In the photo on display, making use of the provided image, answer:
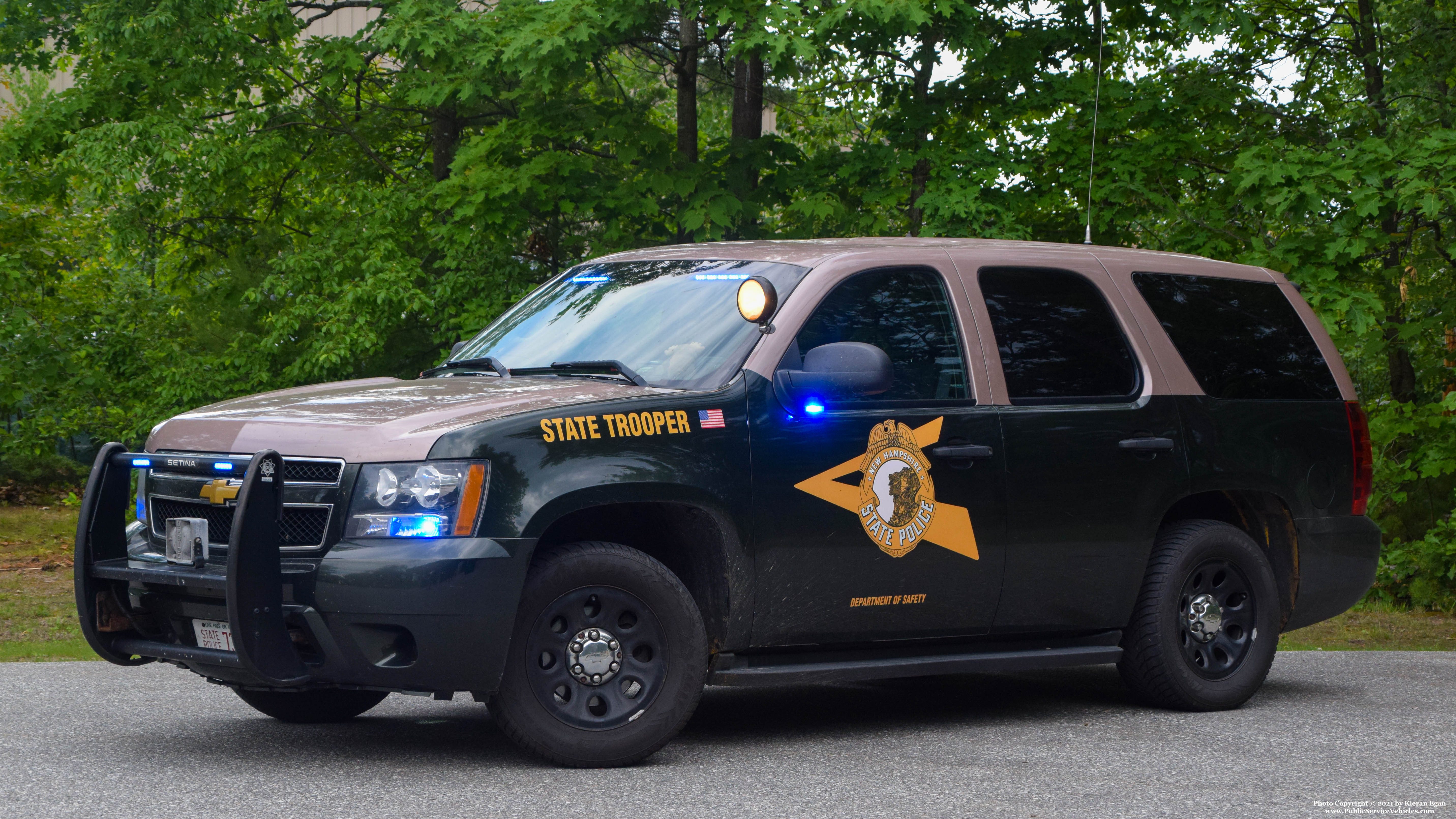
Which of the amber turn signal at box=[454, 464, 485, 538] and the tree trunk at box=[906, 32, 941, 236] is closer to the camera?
the amber turn signal at box=[454, 464, 485, 538]

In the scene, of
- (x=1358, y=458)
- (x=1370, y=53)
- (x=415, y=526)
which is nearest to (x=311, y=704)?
(x=415, y=526)

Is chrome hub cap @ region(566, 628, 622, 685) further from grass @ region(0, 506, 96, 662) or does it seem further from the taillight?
the taillight

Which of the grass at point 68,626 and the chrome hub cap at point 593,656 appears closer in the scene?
the chrome hub cap at point 593,656

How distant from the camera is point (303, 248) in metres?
16.4

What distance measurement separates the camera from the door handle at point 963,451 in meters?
6.35

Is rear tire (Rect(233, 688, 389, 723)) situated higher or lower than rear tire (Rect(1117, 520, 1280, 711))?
lower

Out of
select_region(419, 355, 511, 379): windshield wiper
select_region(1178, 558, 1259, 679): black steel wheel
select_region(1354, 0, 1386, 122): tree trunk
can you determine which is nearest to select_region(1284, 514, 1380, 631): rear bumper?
select_region(1178, 558, 1259, 679): black steel wheel

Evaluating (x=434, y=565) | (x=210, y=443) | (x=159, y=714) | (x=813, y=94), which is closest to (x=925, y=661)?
(x=434, y=565)

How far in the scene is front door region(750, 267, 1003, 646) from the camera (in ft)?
19.6

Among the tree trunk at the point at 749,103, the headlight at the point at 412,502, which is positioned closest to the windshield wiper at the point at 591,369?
the headlight at the point at 412,502

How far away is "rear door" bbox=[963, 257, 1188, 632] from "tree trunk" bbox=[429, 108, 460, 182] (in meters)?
10.7

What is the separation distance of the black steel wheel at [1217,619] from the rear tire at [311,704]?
3589 millimetres

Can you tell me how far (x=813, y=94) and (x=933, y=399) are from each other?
44.7 ft

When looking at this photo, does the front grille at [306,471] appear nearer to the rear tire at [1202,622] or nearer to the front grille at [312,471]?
the front grille at [312,471]
